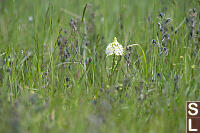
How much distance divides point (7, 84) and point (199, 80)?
5.80ft

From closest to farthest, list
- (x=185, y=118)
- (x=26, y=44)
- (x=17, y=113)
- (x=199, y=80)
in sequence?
(x=17, y=113) → (x=185, y=118) → (x=199, y=80) → (x=26, y=44)

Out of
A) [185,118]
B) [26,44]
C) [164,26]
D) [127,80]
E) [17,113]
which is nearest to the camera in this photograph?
[17,113]

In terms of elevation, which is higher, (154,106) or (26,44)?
(26,44)

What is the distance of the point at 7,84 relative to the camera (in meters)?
2.96

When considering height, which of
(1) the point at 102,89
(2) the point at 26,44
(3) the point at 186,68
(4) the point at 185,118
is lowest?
(4) the point at 185,118

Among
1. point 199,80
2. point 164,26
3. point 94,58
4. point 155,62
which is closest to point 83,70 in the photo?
point 94,58

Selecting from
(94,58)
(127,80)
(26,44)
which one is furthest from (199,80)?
(26,44)

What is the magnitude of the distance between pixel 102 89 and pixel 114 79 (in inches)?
8.7

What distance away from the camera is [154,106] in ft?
8.12

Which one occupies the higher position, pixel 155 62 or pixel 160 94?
pixel 155 62

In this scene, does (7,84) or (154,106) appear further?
(7,84)

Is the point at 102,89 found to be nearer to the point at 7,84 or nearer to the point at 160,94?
the point at 160,94

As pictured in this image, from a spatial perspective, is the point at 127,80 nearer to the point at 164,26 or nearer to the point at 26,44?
the point at 164,26

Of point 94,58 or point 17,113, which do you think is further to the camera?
point 94,58
